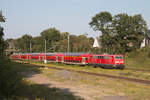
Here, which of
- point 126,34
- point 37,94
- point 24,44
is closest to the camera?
point 37,94

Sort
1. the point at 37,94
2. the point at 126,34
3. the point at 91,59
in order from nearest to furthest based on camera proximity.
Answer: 1. the point at 37,94
2. the point at 91,59
3. the point at 126,34

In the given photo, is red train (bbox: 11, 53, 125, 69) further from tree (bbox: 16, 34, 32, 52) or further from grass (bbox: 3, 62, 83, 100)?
tree (bbox: 16, 34, 32, 52)

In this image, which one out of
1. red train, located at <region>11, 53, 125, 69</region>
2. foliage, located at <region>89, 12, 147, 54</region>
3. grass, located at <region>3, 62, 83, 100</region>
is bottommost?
grass, located at <region>3, 62, 83, 100</region>

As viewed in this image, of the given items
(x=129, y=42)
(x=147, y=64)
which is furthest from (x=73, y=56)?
(x=129, y=42)

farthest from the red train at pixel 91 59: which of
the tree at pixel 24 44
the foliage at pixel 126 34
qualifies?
the tree at pixel 24 44

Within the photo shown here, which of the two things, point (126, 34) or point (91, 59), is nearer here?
point (91, 59)

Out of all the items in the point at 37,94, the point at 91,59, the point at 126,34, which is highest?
the point at 126,34

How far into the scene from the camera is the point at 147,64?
38.0 metres

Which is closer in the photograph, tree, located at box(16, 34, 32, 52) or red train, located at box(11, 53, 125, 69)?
red train, located at box(11, 53, 125, 69)

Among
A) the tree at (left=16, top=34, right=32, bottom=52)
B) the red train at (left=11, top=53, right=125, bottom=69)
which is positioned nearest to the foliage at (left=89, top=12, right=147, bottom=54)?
the red train at (left=11, top=53, right=125, bottom=69)

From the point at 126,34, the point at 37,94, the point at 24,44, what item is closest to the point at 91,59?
the point at 37,94

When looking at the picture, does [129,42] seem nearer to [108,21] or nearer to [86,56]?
[108,21]

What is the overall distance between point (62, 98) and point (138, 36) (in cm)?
5384

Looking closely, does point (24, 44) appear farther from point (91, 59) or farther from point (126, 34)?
point (91, 59)
